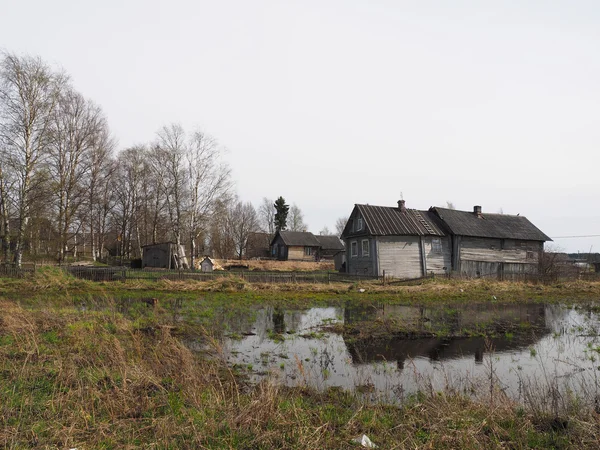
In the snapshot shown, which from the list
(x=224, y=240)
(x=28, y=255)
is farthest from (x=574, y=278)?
(x=224, y=240)

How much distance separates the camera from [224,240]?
2805 inches

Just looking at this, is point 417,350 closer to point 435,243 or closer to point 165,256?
point 435,243

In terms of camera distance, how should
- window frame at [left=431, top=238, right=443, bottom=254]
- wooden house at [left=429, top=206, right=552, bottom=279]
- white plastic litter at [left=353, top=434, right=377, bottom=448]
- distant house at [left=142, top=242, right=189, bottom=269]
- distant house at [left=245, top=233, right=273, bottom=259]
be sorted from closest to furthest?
white plastic litter at [left=353, top=434, right=377, bottom=448], window frame at [left=431, top=238, right=443, bottom=254], wooden house at [left=429, top=206, right=552, bottom=279], distant house at [left=142, top=242, right=189, bottom=269], distant house at [left=245, top=233, right=273, bottom=259]

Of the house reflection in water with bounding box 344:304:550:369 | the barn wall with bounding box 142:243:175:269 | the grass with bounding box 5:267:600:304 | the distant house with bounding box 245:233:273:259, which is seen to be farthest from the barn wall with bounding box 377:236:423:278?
the distant house with bounding box 245:233:273:259

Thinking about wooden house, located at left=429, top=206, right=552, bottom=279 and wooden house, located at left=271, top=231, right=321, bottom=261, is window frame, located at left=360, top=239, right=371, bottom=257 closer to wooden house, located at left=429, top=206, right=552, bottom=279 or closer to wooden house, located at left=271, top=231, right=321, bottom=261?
wooden house, located at left=429, top=206, right=552, bottom=279

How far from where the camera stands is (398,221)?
3397 centimetres

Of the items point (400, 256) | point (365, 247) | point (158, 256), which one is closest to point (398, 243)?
point (400, 256)

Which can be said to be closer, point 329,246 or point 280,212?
point 329,246

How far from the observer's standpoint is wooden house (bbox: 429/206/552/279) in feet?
113

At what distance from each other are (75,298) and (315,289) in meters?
13.0

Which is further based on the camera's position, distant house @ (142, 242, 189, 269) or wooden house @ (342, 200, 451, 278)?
distant house @ (142, 242, 189, 269)

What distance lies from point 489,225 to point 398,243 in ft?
33.4

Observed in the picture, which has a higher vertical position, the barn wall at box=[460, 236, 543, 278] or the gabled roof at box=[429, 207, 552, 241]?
the gabled roof at box=[429, 207, 552, 241]

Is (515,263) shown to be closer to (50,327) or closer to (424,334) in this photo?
(424,334)
